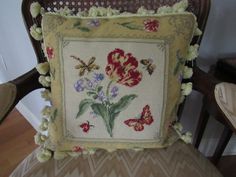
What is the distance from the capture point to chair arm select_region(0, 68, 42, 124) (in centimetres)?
61

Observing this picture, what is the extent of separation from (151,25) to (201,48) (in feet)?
1.39

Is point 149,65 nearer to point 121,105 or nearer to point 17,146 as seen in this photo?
point 121,105

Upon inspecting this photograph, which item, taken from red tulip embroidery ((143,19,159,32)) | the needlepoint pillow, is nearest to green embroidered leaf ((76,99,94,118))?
the needlepoint pillow

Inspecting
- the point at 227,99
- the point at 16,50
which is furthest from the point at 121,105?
the point at 16,50

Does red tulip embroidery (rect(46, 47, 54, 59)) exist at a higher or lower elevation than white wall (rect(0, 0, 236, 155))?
higher

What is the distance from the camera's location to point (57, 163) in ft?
2.24

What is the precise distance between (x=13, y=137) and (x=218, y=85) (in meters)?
1.16

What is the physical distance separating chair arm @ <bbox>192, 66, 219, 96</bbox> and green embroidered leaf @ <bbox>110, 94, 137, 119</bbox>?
0.20 metres

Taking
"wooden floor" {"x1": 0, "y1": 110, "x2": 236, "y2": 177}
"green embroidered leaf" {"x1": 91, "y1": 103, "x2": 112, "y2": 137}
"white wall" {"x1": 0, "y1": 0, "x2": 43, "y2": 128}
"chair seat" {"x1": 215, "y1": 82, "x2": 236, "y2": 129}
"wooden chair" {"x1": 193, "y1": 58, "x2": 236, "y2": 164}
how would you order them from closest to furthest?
"chair seat" {"x1": 215, "y1": 82, "x2": 236, "y2": 129} < "green embroidered leaf" {"x1": 91, "y1": 103, "x2": 112, "y2": 137} < "wooden chair" {"x1": 193, "y1": 58, "x2": 236, "y2": 164} < "white wall" {"x1": 0, "y1": 0, "x2": 43, "y2": 128} < "wooden floor" {"x1": 0, "y1": 110, "x2": 236, "y2": 177}

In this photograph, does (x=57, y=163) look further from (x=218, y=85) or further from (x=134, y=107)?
(x=218, y=85)

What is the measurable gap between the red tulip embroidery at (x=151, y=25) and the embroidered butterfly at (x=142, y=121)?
20 cm

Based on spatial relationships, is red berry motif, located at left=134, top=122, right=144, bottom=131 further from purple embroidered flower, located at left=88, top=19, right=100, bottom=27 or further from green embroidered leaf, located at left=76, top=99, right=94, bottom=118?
purple embroidered flower, located at left=88, top=19, right=100, bottom=27

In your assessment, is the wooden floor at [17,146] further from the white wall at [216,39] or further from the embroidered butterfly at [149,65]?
the embroidered butterfly at [149,65]

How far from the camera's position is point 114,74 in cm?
65
